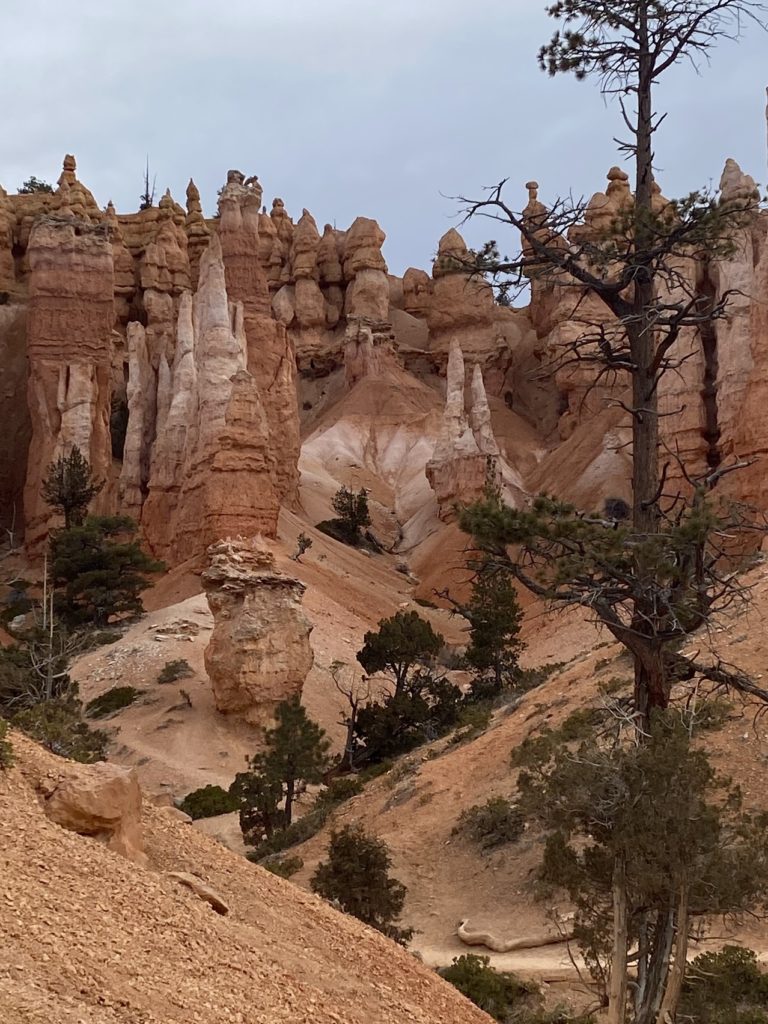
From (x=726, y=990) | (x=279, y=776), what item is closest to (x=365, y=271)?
(x=279, y=776)

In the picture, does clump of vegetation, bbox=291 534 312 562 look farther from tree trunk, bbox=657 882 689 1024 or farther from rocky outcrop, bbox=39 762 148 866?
tree trunk, bbox=657 882 689 1024

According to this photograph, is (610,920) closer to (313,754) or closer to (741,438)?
(313,754)

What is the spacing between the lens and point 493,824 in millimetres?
18344

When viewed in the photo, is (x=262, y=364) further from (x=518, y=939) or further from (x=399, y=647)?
(x=518, y=939)

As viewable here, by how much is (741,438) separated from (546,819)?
3328 cm

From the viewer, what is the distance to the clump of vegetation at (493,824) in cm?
1806

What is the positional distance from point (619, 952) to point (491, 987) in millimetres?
3775

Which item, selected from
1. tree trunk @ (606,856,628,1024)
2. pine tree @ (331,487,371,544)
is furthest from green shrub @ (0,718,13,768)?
pine tree @ (331,487,371,544)

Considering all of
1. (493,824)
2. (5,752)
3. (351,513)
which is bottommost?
(493,824)

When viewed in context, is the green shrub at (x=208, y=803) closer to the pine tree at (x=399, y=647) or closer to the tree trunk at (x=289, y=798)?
the tree trunk at (x=289, y=798)

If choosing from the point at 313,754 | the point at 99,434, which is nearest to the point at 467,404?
the point at 99,434

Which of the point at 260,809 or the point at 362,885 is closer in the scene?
the point at 362,885

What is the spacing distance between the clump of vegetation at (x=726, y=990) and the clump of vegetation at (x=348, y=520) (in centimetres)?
4796

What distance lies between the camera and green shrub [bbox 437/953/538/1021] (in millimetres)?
12281
